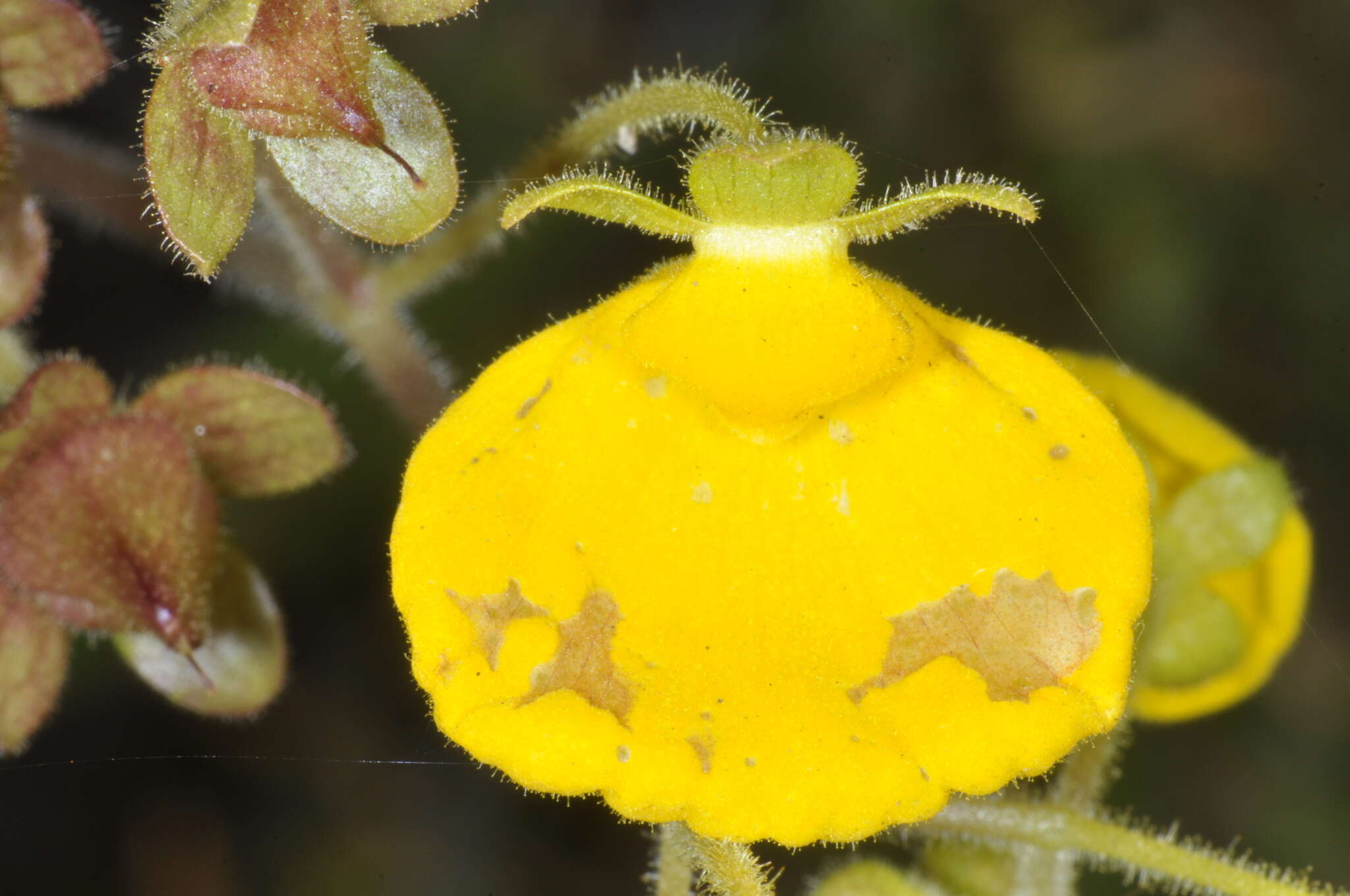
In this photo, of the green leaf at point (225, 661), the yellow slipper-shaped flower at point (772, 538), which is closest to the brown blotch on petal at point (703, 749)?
the yellow slipper-shaped flower at point (772, 538)

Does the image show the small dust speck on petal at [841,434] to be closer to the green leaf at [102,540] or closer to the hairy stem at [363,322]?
the green leaf at [102,540]

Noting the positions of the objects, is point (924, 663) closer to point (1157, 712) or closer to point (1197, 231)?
point (1157, 712)

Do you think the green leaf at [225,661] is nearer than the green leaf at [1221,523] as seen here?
Yes

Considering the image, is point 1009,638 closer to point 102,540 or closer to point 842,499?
point 842,499

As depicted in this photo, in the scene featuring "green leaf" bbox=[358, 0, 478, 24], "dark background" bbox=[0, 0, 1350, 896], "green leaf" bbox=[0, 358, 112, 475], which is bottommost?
"dark background" bbox=[0, 0, 1350, 896]

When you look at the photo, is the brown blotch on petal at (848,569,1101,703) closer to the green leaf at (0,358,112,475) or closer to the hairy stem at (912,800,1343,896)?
the hairy stem at (912,800,1343,896)

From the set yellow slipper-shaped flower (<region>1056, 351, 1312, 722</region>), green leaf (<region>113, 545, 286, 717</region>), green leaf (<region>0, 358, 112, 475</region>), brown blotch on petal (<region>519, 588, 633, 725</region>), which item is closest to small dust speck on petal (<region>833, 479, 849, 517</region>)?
brown blotch on petal (<region>519, 588, 633, 725</region>)
